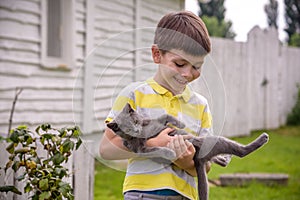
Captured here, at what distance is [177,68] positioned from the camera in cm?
164

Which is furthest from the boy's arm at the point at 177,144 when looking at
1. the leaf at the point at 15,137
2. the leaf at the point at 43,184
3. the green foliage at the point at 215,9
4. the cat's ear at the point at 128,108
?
the green foliage at the point at 215,9

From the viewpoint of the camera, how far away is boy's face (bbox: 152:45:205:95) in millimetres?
1624

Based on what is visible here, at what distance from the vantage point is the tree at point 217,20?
11.8m

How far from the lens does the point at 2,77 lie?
18.2 ft

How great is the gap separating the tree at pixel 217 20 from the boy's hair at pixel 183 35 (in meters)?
9.72

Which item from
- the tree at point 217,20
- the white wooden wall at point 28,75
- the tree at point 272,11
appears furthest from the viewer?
the tree at point 272,11

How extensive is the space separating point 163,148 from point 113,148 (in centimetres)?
20

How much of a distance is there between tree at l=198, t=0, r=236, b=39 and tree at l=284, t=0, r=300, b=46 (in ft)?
6.61

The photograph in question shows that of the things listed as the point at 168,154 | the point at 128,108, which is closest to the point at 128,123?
the point at 128,108

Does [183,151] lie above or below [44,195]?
above

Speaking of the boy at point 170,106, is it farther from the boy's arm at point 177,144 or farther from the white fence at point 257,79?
the white fence at point 257,79

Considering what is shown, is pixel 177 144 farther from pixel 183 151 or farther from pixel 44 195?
pixel 44 195

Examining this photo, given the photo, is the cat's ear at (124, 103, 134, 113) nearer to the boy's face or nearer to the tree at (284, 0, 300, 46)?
the boy's face

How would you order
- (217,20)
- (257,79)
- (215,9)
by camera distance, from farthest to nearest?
(215,9)
(217,20)
(257,79)
